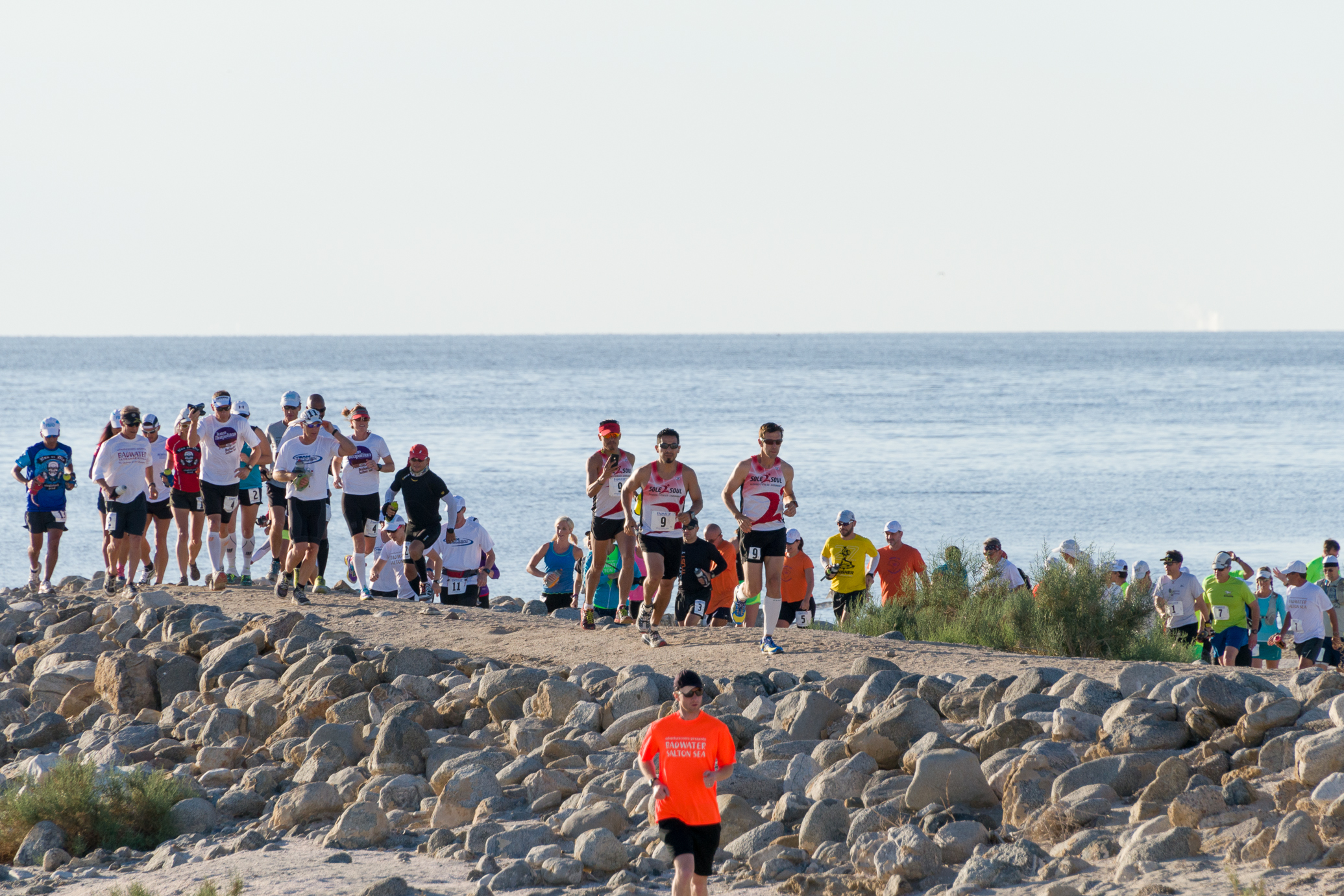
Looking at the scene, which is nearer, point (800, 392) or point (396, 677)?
point (396, 677)

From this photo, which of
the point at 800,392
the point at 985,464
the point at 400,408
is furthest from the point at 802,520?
the point at 800,392

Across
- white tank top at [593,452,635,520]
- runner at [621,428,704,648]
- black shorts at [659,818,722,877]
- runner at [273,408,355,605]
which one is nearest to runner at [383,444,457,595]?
runner at [273,408,355,605]

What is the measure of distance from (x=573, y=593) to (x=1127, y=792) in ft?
30.6

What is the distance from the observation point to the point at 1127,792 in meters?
7.86

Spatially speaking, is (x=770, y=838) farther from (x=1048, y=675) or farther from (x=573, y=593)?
(x=573, y=593)

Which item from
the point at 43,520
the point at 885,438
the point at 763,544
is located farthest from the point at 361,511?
the point at 885,438

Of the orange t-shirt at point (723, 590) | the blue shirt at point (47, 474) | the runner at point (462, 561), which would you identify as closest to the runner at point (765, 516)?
the orange t-shirt at point (723, 590)

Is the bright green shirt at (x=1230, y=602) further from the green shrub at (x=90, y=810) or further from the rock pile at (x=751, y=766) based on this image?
the green shrub at (x=90, y=810)

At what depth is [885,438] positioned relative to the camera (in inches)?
2146

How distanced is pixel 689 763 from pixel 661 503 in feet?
15.9

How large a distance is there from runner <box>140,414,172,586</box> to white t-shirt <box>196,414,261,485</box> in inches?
23.8

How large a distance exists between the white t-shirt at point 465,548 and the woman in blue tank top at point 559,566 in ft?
2.03

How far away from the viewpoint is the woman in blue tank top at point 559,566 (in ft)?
52.3

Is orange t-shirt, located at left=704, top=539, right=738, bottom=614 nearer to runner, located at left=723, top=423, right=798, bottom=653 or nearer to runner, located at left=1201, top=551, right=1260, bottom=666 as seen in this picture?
runner, located at left=723, top=423, right=798, bottom=653
